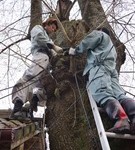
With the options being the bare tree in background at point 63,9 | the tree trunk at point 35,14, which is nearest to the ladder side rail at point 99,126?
the bare tree in background at point 63,9

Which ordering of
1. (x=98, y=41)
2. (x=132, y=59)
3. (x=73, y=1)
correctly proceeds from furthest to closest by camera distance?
1. (x=73, y=1)
2. (x=132, y=59)
3. (x=98, y=41)

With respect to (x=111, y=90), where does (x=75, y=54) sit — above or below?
above

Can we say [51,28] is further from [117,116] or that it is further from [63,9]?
[117,116]

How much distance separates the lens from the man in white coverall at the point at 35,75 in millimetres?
3389

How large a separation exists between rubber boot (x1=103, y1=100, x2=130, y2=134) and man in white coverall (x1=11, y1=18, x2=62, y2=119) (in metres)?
0.88

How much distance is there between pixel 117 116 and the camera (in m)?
2.54

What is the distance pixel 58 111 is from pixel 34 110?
0.52m

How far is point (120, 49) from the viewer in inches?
146

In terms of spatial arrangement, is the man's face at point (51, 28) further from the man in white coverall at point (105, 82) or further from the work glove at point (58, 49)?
the man in white coverall at point (105, 82)

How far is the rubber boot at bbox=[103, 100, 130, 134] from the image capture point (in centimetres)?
239

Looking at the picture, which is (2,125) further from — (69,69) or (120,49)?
(120,49)

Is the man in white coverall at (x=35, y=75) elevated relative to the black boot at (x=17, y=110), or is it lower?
elevated

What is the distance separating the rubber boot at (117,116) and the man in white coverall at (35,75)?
0.88m

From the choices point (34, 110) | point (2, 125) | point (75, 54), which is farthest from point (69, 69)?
point (2, 125)
